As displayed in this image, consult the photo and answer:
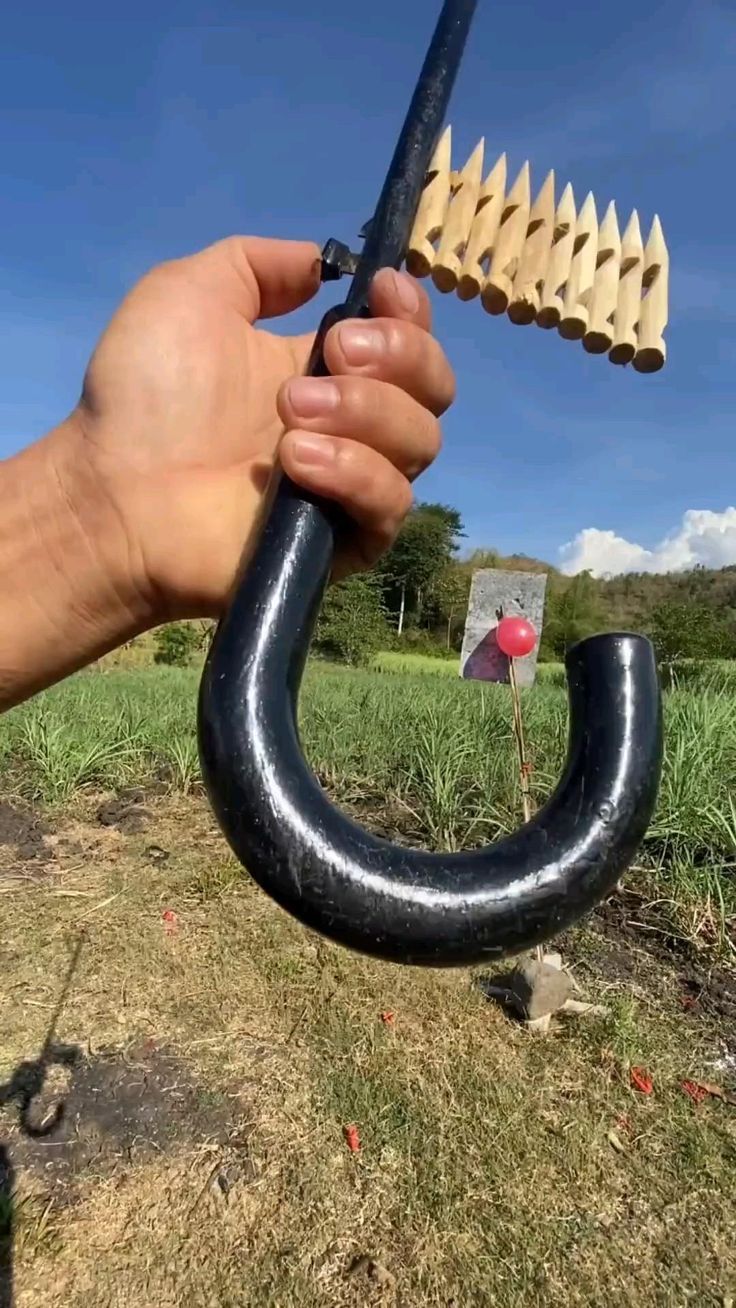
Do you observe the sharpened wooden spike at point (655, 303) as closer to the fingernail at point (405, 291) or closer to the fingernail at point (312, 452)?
the fingernail at point (405, 291)

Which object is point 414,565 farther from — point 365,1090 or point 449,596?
point 365,1090

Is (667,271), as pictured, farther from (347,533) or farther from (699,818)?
(699,818)

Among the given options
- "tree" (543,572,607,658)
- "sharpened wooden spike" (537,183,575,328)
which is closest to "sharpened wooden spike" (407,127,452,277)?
"sharpened wooden spike" (537,183,575,328)

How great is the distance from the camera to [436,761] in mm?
4266

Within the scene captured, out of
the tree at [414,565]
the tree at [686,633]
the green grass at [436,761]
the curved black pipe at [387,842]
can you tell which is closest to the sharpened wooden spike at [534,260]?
the curved black pipe at [387,842]

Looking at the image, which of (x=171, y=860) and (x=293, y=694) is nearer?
(x=293, y=694)

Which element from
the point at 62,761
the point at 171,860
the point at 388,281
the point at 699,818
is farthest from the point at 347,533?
the point at 62,761

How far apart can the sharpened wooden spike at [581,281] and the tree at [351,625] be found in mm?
19361

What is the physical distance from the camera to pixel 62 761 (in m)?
4.87

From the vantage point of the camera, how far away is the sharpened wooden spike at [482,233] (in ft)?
2.48

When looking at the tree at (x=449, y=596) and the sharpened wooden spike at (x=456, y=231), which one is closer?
the sharpened wooden spike at (x=456, y=231)

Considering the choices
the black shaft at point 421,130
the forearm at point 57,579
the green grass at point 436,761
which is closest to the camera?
the black shaft at point 421,130

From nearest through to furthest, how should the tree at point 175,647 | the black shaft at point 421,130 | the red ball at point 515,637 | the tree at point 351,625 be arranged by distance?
the black shaft at point 421,130, the red ball at point 515,637, the tree at point 175,647, the tree at point 351,625

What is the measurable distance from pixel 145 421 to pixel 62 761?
13.7 ft
